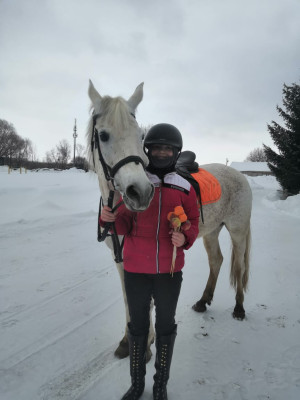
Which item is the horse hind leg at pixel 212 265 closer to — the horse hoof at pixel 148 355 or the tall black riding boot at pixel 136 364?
the horse hoof at pixel 148 355

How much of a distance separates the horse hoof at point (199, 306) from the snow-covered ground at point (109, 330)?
7 cm

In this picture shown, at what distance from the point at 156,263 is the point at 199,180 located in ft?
4.77

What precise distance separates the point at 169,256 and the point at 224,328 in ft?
5.28

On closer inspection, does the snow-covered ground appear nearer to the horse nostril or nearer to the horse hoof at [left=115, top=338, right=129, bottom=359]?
the horse hoof at [left=115, top=338, right=129, bottom=359]

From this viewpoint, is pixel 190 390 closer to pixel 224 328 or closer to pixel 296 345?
pixel 224 328

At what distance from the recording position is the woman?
1.54m

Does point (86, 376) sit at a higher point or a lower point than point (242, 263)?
lower

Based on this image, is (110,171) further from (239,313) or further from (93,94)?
(239,313)

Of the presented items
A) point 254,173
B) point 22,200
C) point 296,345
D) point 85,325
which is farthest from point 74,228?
point 254,173

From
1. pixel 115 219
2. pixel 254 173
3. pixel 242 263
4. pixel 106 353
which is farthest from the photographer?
pixel 254 173

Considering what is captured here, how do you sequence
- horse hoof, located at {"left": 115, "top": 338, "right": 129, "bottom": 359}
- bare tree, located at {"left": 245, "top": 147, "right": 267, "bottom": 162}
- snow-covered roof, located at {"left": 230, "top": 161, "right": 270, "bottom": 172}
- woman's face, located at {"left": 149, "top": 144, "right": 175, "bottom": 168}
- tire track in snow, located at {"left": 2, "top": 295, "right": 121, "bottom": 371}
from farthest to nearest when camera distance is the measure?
bare tree, located at {"left": 245, "top": 147, "right": 267, "bottom": 162} < snow-covered roof, located at {"left": 230, "top": 161, "right": 270, "bottom": 172} < horse hoof, located at {"left": 115, "top": 338, "right": 129, "bottom": 359} < tire track in snow, located at {"left": 2, "top": 295, "right": 121, "bottom": 371} < woman's face, located at {"left": 149, "top": 144, "right": 175, "bottom": 168}

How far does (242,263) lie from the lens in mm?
3158

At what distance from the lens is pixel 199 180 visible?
2.72 m

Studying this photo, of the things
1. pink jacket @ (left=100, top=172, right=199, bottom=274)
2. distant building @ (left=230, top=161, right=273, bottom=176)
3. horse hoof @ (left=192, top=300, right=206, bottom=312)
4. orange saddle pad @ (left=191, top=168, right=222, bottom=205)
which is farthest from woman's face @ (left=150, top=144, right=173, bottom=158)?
distant building @ (left=230, top=161, right=273, bottom=176)
